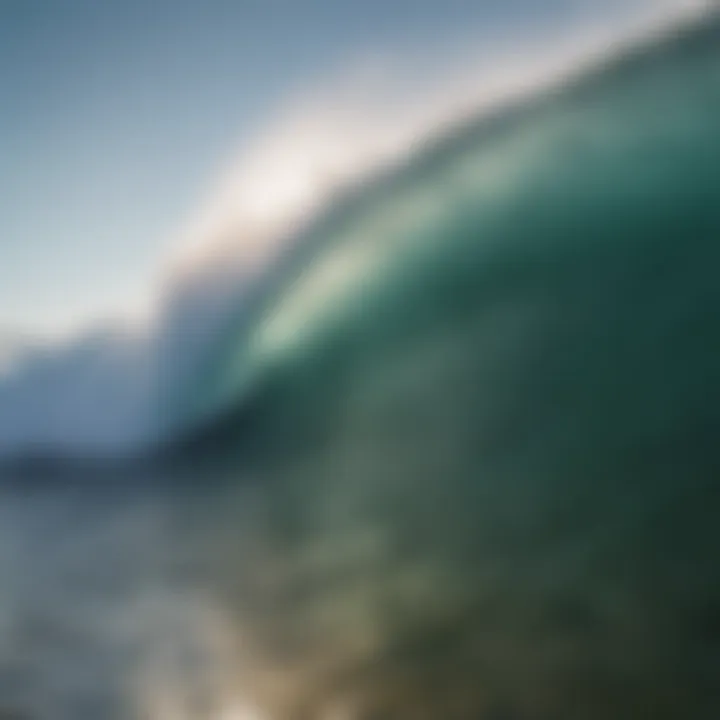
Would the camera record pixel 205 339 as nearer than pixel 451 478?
No

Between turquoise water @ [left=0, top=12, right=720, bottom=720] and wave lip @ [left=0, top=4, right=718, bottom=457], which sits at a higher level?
wave lip @ [left=0, top=4, right=718, bottom=457]

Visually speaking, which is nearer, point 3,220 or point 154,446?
point 154,446

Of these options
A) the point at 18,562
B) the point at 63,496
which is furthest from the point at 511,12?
the point at 18,562

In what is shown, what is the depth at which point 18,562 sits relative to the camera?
4.90 feet

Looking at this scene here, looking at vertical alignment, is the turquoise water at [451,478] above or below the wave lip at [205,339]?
below

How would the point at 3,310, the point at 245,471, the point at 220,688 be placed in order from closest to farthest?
1. the point at 220,688
2. the point at 245,471
3. the point at 3,310

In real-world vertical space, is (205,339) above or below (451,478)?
above

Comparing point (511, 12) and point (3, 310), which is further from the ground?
point (3, 310)

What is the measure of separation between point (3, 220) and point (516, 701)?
3.89 ft

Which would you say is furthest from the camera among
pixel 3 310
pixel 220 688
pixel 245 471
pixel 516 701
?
pixel 3 310

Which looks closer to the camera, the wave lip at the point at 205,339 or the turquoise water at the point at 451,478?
the turquoise water at the point at 451,478

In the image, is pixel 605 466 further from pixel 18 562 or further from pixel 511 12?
pixel 18 562

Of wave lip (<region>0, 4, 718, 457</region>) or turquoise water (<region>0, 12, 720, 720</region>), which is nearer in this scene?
turquoise water (<region>0, 12, 720, 720</region>)

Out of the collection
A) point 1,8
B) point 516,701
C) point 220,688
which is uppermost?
point 1,8
